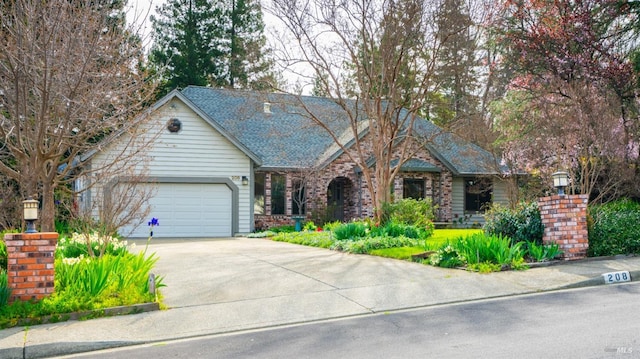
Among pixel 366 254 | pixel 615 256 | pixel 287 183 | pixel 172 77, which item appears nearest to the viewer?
pixel 615 256

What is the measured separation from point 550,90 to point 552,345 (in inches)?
520

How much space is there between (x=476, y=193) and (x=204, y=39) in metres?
23.4

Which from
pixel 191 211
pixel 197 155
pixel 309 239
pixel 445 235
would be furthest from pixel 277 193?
pixel 445 235

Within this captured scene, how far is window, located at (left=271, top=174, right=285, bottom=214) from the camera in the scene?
23.1 metres

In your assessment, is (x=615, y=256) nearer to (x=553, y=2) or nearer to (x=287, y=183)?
(x=553, y=2)

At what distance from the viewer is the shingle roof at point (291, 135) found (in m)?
23.3

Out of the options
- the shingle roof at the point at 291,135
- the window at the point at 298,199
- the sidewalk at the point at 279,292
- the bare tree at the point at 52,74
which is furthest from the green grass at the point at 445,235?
the bare tree at the point at 52,74

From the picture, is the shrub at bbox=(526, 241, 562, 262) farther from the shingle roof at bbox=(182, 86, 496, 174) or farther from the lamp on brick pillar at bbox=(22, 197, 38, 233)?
the shingle roof at bbox=(182, 86, 496, 174)

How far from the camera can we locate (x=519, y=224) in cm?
1125

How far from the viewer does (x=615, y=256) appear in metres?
10.7

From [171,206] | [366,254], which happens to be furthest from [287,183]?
[366,254]

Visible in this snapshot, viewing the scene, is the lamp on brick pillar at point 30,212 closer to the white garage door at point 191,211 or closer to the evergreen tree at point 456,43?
the evergreen tree at point 456,43

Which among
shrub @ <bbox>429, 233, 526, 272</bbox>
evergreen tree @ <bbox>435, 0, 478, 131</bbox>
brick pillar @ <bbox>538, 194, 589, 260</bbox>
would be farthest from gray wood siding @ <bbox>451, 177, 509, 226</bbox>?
shrub @ <bbox>429, 233, 526, 272</bbox>

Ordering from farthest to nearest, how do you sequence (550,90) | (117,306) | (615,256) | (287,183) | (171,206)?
(287,183) → (171,206) → (550,90) → (615,256) → (117,306)
